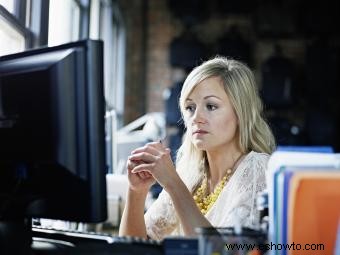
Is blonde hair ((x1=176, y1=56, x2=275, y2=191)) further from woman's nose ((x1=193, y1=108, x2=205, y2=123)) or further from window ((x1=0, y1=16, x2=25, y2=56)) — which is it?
window ((x1=0, y1=16, x2=25, y2=56))

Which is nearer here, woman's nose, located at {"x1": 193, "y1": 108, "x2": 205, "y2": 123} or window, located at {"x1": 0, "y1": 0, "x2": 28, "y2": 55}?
woman's nose, located at {"x1": 193, "y1": 108, "x2": 205, "y2": 123}

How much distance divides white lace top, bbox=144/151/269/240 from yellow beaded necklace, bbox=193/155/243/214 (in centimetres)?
6

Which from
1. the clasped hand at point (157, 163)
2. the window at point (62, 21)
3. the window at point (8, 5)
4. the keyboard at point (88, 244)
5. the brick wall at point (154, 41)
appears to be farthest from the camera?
the brick wall at point (154, 41)

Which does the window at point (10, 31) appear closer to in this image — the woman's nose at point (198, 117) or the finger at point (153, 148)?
the woman's nose at point (198, 117)

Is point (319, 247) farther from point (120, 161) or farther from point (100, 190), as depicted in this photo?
point (120, 161)

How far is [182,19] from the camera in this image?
614cm

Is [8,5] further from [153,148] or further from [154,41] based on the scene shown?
[154,41]

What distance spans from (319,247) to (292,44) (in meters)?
5.59

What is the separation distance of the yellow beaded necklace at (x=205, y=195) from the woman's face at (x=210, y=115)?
0.10 m

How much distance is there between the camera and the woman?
1321 millimetres

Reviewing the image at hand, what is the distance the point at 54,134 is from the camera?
0.92 meters

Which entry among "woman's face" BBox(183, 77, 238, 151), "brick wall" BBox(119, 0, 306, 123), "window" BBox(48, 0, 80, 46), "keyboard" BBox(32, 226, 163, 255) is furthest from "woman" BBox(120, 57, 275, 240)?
"brick wall" BBox(119, 0, 306, 123)

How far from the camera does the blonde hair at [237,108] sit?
4.81 feet

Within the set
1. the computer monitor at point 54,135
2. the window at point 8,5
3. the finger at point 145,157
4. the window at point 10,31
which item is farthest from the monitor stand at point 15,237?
the window at point 8,5
